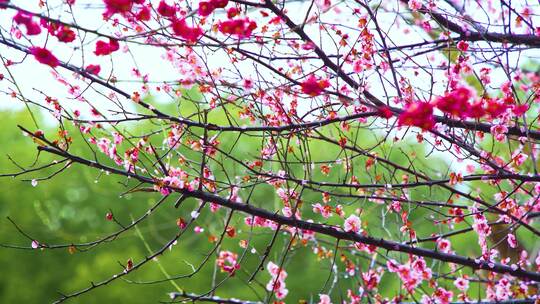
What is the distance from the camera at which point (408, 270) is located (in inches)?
162

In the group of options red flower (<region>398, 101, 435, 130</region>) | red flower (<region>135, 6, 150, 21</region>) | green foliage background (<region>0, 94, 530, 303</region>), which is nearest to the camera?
red flower (<region>398, 101, 435, 130</region>)

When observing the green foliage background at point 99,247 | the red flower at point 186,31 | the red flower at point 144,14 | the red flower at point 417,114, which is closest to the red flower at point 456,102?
the red flower at point 417,114

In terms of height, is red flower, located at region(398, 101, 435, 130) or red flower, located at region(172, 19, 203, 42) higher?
red flower, located at region(172, 19, 203, 42)

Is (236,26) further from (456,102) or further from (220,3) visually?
(456,102)

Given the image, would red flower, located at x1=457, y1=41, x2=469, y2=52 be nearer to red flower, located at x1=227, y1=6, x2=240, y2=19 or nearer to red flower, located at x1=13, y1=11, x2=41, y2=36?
red flower, located at x1=227, y1=6, x2=240, y2=19

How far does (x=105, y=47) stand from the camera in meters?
3.09

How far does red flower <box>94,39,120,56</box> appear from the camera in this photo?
3.08 meters

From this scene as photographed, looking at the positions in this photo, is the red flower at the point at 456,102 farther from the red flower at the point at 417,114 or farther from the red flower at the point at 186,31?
the red flower at the point at 186,31

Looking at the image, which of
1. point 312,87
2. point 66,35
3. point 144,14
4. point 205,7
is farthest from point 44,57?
point 312,87

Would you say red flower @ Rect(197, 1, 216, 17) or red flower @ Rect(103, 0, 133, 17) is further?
red flower @ Rect(197, 1, 216, 17)

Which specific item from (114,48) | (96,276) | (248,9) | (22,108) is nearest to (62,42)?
(114,48)

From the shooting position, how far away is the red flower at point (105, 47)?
10.1ft

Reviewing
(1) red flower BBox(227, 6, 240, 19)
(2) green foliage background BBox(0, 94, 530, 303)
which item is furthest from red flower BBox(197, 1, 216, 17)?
(2) green foliage background BBox(0, 94, 530, 303)

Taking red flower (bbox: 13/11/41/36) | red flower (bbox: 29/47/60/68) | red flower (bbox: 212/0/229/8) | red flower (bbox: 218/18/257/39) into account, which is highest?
red flower (bbox: 212/0/229/8)
